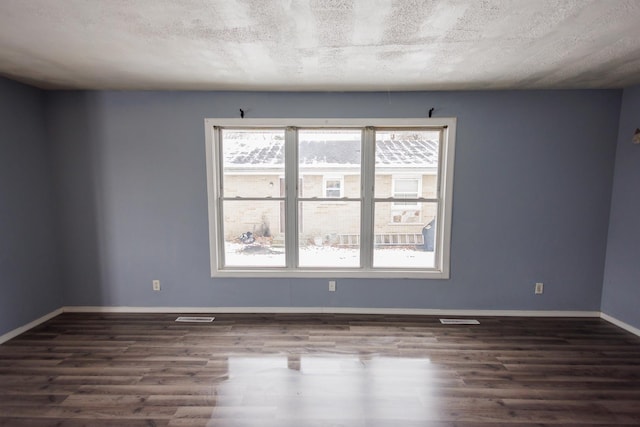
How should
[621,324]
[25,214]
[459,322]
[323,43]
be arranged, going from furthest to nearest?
[459,322]
[621,324]
[25,214]
[323,43]

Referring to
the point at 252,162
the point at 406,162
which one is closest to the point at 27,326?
the point at 252,162

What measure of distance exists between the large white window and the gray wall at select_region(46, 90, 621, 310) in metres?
0.13

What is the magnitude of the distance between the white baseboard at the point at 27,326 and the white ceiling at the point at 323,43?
2.42 metres

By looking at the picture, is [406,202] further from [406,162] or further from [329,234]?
[329,234]

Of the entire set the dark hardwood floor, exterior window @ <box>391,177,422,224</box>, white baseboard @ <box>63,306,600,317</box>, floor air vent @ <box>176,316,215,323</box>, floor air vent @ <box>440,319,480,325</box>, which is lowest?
the dark hardwood floor

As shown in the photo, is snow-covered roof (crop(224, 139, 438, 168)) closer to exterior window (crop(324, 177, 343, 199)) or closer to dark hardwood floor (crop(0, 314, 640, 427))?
exterior window (crop(324, 177, 343, 199))

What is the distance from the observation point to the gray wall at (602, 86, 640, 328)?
311 centimetres

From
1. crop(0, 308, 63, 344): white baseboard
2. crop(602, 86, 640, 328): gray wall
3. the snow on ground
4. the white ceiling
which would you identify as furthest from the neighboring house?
crop(0, 308, 63, 344): white baseboard

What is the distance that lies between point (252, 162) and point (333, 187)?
96cm

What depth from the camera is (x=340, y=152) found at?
11.4 feet

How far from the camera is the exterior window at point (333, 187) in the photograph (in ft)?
11.5

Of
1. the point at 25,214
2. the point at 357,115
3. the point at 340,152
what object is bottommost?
the point at 25,214

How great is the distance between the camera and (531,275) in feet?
11.4

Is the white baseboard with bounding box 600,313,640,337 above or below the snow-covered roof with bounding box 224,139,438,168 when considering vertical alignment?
below
